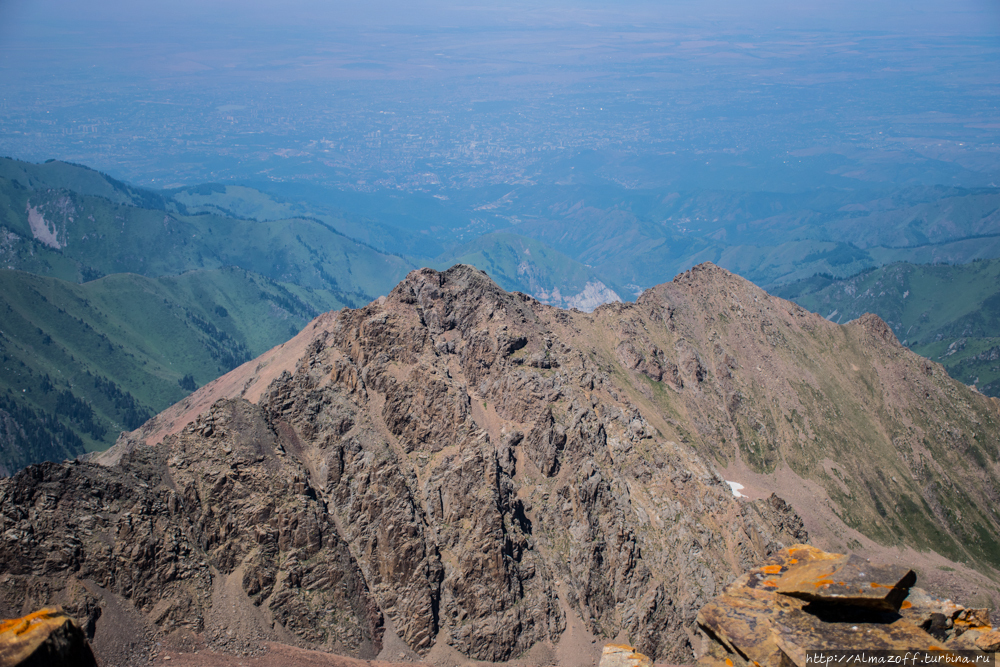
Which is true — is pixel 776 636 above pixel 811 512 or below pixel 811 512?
above

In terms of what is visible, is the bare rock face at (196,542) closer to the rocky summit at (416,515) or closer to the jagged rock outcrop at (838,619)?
the rocky summit at (416,515)

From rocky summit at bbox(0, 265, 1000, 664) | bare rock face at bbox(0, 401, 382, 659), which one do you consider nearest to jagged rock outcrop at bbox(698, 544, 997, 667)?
rocky summit at bbox(0, 265, 1000, 664)

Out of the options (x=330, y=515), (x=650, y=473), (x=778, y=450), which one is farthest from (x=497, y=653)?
(x=778, y=450)

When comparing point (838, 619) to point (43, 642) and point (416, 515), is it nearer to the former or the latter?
point (43, 642)

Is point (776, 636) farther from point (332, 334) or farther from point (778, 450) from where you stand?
point (778, 450)

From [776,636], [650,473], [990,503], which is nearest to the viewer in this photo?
[776,636]

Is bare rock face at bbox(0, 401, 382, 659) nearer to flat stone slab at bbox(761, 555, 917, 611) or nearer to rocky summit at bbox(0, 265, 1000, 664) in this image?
rocky summit at bbox(0, 265, 1000, 664)

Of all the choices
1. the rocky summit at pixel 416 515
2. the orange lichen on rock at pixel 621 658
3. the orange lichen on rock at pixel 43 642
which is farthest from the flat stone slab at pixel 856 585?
the rocky summit at pixel 416 515
